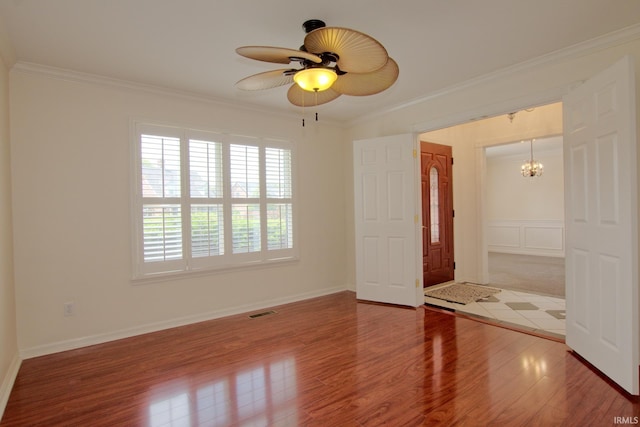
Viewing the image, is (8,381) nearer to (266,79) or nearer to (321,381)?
(321,381)

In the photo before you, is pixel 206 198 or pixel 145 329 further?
pixel 206 198

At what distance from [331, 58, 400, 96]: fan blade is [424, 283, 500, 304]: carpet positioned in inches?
130

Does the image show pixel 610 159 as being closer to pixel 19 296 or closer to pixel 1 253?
pixel 1 253

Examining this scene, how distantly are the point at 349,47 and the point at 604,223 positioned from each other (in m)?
2.29

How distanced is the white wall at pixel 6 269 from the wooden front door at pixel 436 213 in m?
4.90

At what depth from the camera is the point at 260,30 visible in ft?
8.32

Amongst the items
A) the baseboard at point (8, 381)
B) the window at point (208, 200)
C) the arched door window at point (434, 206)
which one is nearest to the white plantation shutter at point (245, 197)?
the window at point (208, 200)

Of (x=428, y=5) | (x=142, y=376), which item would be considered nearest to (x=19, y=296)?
(x=142, y=376)

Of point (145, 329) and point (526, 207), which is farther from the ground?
point (526, 207)

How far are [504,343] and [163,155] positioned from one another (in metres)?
4.06

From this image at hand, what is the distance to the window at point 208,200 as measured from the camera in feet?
11.8

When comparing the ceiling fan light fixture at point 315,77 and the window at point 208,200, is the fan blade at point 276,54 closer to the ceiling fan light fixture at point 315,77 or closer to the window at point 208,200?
the ceiling fan light fixture at point 315,77

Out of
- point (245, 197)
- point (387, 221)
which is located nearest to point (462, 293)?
point (387, 221)

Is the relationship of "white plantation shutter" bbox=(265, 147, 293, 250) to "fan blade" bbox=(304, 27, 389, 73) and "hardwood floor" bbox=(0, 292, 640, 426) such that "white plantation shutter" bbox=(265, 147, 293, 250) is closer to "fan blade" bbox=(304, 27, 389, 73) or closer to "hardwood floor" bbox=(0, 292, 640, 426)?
"hardwood floor" bbox=(0, 292, 640, 426)
